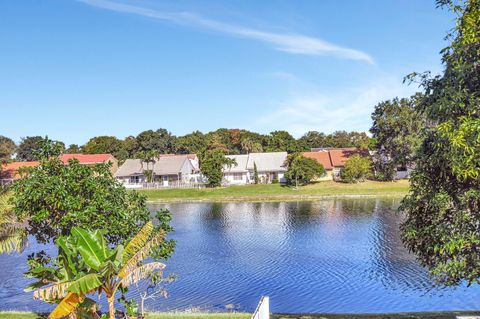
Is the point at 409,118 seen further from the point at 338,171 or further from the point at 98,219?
the point at 98,219

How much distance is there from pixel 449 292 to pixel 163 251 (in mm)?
19389

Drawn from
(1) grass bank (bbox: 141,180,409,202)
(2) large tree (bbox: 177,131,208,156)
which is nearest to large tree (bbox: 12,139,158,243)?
(1) grass bank (bbox: 141,180,409,202)

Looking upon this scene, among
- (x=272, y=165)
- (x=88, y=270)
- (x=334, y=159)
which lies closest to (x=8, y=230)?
(x=88, y=270)

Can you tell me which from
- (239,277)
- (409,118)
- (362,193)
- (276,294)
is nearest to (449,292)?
(276,294)

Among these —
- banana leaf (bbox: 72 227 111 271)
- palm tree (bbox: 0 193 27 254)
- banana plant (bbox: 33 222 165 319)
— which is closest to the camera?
banana plant (bbox: 33 222 165 319)

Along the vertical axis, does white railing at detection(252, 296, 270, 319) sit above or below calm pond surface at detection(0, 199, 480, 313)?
above

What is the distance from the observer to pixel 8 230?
59.0ft

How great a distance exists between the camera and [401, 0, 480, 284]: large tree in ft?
36.5

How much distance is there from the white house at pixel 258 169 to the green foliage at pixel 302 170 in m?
9.27

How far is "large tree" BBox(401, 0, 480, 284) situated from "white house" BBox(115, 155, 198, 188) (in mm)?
82845

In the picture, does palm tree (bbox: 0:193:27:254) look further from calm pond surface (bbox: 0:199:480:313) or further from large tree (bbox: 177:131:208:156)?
large tree (bbox: 177:131:208:156)

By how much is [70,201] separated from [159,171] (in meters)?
80.7

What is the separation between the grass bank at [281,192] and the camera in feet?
241

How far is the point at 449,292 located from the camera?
88.7 ft
